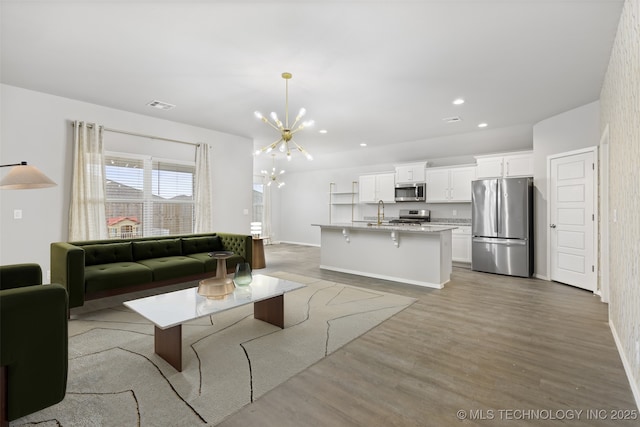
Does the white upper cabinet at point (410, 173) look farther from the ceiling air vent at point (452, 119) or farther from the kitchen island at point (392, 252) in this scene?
the kitchen island at point (392, 252)

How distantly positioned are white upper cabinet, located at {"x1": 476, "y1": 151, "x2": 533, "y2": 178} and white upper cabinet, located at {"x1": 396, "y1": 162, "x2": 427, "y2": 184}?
1345 millimetres

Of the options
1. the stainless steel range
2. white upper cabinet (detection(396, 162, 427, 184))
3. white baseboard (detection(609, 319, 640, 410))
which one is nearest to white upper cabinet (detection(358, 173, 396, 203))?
white upper cabinet (detection(396, 162, 427, 184))

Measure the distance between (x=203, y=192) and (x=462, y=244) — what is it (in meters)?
5.82

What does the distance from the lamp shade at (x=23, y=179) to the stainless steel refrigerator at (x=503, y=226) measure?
640cm

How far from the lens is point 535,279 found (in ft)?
17.6

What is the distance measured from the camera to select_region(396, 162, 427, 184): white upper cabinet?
7.62 metres

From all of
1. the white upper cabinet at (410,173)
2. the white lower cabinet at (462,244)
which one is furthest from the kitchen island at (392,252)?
the white upper cabinet at (410,173)

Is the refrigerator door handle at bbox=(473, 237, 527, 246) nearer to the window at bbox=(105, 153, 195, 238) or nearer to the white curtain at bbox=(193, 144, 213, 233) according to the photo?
the white curtain at bbox=(193, 144, 213, 233)

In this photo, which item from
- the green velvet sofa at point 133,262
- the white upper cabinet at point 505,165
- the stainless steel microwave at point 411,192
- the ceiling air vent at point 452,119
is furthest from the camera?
the stainless steel microwave at point 411,192

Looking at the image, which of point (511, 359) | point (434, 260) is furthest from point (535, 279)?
point (511, 359)

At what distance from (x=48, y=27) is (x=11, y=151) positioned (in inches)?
90.5

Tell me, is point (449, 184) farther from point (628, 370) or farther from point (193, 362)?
point (193, 362)

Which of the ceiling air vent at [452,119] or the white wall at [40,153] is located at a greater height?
the ceiling air vent at [452,119]

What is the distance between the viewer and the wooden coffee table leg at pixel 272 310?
313 cm
